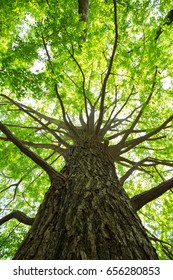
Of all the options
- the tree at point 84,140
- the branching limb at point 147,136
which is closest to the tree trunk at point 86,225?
the tree at point 84,140

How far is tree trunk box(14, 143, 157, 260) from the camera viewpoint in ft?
5.36

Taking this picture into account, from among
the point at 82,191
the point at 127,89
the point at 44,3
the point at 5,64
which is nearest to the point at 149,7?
the point at 127,89

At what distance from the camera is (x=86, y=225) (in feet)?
6.14

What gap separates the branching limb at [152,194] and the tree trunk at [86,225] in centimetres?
19

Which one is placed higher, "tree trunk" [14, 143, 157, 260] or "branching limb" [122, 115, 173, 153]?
"branching limb" [122, 115, 173, 153]

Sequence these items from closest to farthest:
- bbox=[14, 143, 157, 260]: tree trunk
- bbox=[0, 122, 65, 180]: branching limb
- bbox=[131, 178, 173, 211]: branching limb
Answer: bbox=[14, 143, 157, 260]: tree trunk → bbox=[0, 122, 65, 180]: branching limb → bbox=[131, 178, 173, 211]: branching limb

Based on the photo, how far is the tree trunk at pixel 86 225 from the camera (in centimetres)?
163

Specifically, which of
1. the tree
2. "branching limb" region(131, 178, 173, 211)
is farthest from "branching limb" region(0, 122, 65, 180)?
"branching limb" region(131, 178, 173, 211)

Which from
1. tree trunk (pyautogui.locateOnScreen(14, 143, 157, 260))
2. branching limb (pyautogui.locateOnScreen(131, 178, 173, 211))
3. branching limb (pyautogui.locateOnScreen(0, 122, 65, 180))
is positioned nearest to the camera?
tree trunk (pyautogui.locateOnScreen(14, 143, 157, 260))

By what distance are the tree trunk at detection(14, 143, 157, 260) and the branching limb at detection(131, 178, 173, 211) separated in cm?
19

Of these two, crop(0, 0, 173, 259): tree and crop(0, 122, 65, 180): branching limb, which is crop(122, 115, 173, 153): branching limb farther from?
crop(0, 122, 65, 180): branching limb

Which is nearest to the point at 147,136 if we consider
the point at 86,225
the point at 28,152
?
the point at 28,152

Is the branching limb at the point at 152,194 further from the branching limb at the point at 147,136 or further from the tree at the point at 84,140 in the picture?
the branching limb at the point at 147,136

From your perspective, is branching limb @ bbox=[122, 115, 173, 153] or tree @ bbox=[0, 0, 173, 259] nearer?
tree @ bbox=[0, 0, 173, 259]
